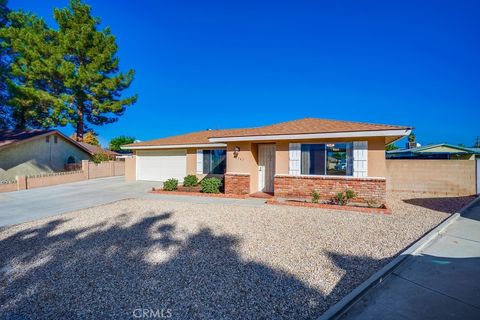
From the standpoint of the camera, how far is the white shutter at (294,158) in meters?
10.4

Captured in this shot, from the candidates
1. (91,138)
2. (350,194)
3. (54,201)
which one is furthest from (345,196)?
(91,138)

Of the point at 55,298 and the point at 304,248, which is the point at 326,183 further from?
the point at 55,298

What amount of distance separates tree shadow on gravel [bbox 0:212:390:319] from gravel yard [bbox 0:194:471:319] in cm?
2

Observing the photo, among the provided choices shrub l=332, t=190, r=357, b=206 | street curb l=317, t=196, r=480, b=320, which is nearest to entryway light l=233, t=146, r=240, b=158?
shrub l=332, t=190, r=357, b=206

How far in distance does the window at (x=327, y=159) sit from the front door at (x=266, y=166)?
6.84 feet

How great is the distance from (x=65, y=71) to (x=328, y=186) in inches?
919

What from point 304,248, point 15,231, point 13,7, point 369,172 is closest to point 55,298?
point 304,248

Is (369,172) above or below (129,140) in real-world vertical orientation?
below

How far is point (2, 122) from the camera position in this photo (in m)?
23.7

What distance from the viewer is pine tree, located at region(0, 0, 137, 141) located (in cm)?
2094

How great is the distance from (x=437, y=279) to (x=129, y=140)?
46.3 meters

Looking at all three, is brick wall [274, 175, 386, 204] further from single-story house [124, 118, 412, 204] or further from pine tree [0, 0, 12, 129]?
pine tree [0, 0, 12, 129]

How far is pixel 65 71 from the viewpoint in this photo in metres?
20.8

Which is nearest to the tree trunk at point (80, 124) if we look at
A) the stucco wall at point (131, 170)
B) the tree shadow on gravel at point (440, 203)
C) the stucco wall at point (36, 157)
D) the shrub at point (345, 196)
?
the stucco wall at point (36, 157)
